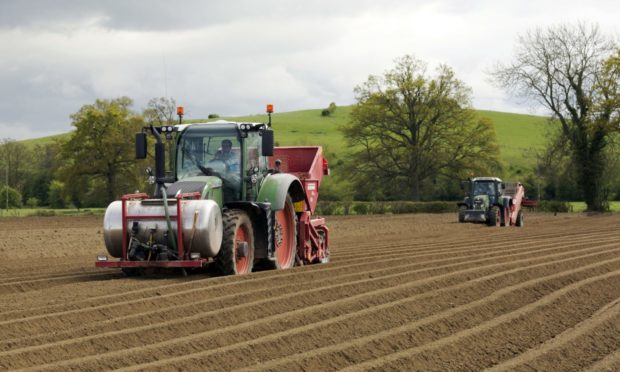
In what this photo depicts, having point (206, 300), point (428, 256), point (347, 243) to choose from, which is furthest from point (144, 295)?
point (347, 243)

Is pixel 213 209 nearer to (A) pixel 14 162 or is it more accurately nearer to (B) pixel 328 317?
(B) pixel 328 317

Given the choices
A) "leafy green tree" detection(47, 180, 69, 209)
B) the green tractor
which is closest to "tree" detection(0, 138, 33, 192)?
"leafy green tree" detection(47, 180, 69, 209)

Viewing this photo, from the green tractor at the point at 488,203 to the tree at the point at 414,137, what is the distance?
18.2 m

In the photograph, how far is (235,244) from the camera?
11.6m

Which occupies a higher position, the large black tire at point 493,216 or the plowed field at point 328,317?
the large black tire at point 493,216

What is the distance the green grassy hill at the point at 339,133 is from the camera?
243 feet

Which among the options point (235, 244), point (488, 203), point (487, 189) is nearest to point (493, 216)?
point (488, 203)

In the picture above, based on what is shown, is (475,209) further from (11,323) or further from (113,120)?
(113,120)

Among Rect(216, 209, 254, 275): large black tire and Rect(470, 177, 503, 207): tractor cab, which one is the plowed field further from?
Rect(470, 177, 503, 207): tractor cab

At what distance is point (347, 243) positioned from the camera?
851 inches

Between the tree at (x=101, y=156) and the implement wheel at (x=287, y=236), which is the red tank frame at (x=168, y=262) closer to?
the implement wheel at (x=287, y=236)

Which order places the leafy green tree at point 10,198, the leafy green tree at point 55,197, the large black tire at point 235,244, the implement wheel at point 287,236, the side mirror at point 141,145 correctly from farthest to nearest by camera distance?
the leafy green tree at point 55,197 → the leafy green tree at point 10,198 → the implement wheel at point 287,236 → the side mirror at point 141,145 → the large black tire at point 235,244

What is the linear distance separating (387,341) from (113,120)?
43371 mm

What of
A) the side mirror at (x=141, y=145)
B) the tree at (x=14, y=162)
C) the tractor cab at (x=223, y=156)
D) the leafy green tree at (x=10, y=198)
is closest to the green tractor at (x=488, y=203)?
the tractor cab at (x=223, y=156)
